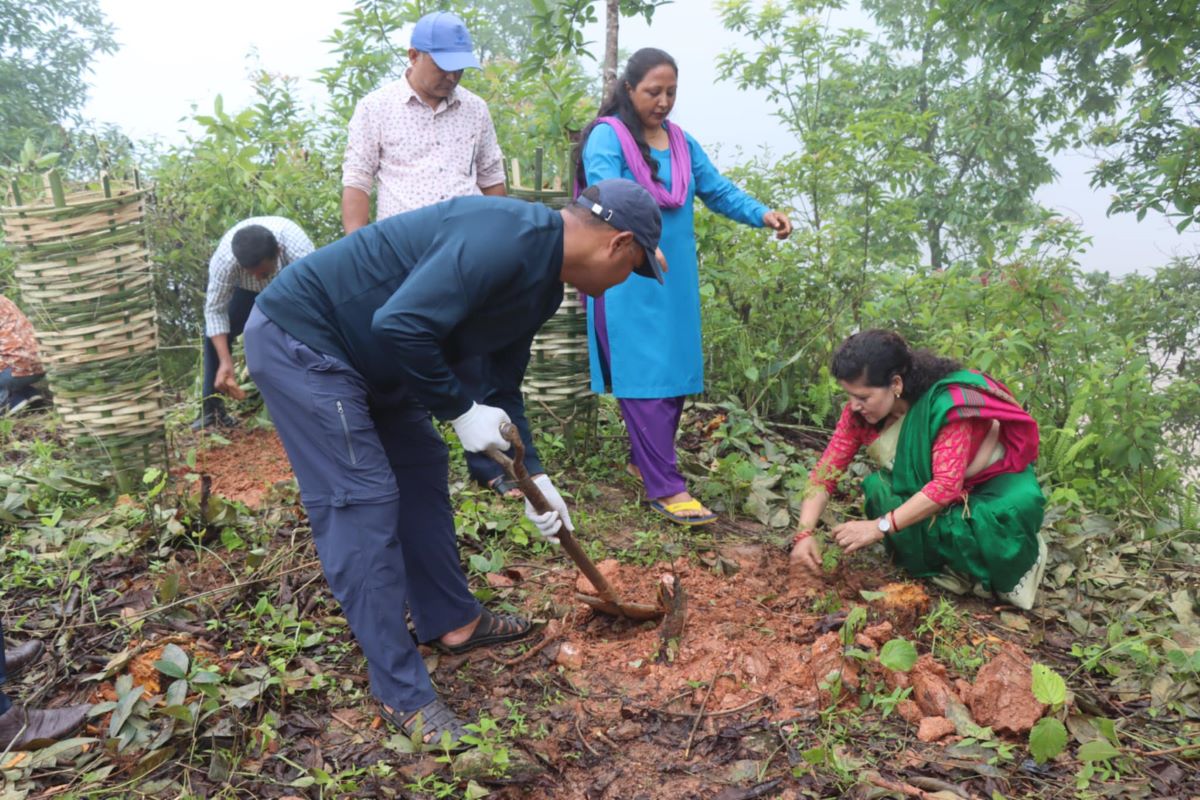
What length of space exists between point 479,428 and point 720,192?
1900mm

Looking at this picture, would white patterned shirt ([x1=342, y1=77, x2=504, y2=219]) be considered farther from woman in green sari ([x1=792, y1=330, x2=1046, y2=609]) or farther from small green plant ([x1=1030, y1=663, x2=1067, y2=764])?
small green plant ([x1=1030, y1=663, x2=1067, y2=764])

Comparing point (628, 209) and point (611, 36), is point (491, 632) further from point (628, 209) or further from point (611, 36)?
point (611, 36)

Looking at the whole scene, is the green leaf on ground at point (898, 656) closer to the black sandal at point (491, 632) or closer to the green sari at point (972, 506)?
the green sari at point (972, 506)

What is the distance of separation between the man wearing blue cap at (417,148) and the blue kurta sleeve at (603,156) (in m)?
0.58

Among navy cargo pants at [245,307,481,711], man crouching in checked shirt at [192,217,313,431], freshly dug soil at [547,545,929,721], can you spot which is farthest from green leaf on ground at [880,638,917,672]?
man crouching in checked shirt at [192,217,313,431]

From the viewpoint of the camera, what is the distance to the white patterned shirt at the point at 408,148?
3516 millimetres

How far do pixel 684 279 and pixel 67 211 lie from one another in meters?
2.28

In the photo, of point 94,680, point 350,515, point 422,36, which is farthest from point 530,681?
point 422,36

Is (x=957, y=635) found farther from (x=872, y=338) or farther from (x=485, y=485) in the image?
(x=485, y=485)

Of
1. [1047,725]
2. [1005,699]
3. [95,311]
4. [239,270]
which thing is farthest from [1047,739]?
[239,270]

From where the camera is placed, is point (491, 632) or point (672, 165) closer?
point (491, 632)

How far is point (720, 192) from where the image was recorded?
3.68 meters

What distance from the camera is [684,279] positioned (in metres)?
3.46

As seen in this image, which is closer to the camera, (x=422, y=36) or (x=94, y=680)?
(x=94, y=680)
